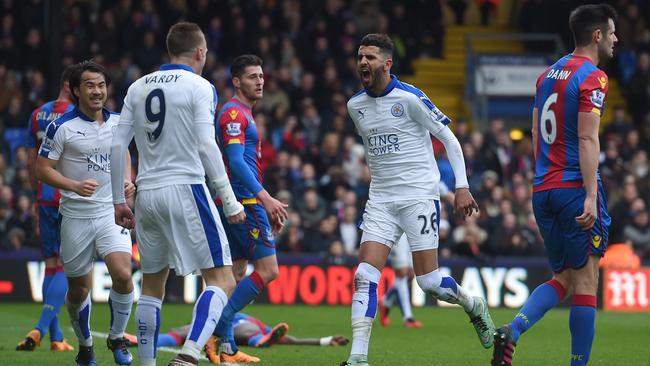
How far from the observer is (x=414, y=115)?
962 cm

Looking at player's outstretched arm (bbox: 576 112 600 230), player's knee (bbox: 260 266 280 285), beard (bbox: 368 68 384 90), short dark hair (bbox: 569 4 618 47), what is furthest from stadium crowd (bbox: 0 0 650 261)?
player's outstretched arm (bbox: 576 112 600 230)

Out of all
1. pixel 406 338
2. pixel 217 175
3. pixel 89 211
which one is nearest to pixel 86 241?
pixel 89 211

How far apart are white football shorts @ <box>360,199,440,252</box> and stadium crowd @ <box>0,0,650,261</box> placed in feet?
25.4

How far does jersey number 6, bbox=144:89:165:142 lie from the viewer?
27.2 feet

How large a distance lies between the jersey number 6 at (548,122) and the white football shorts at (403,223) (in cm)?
122

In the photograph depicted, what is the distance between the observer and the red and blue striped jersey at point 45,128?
11359 millimetres

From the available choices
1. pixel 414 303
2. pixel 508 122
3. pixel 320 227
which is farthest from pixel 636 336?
pixel 508 122

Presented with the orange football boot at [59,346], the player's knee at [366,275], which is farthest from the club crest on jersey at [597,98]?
the orange football boot at [59,346]

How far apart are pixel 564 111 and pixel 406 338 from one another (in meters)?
5.43

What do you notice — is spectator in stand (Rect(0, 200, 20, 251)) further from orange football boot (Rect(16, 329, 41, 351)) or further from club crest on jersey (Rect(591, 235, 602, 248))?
club crest on jersey (Rect(591, 235, 602, 248))

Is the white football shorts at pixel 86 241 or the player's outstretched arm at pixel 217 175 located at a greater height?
the player's outstretched arm at pixel 217 175

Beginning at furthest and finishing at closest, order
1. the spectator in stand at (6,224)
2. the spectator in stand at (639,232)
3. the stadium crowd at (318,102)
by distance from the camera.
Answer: the spectator in stand at (639,232)
the stadium crowd at (318,102)
the spectator in stand at (6,224)

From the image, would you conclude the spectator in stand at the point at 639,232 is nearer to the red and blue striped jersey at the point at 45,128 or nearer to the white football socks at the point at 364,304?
the red and blue striped jersey at the point at 45,128

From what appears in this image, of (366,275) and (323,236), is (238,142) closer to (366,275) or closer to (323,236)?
(366,275)
